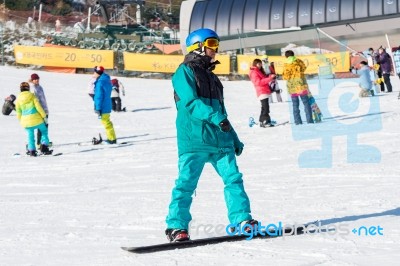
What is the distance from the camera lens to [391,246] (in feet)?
17.1

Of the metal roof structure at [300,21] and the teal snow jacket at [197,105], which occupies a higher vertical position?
the metal roof structure at [300,21]

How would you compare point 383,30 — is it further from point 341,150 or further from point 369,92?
point 341,150

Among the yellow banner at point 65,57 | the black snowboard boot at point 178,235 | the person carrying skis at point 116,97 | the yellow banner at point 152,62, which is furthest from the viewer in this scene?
the yellow banner at point 65,57

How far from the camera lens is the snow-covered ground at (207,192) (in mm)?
5273

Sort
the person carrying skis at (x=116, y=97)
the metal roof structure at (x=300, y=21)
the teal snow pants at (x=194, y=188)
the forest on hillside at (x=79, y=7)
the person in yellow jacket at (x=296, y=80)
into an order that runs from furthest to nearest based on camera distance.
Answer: the forest on hillside at (x=79, y=7) → the metal roof structure at (x=300, y=21) → the person carrying skis at (x=116, y=97) → the person in yellow jacket at (x=296, y=80) → the teal snow pants at (x=194, y=188)

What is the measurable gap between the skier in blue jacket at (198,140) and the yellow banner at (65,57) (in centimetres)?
3101

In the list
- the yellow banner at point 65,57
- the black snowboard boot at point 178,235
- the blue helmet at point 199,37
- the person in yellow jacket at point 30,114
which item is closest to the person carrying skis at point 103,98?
the person in yellow jacket at point 30,114

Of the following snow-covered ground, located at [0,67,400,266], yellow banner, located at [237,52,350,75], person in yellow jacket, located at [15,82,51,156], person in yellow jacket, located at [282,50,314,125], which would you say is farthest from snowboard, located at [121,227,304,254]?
yellow banner, located at [237,52,350,75]

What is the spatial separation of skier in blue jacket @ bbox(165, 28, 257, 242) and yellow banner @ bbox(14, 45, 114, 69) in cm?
3101

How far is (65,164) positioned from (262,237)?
7.94 m

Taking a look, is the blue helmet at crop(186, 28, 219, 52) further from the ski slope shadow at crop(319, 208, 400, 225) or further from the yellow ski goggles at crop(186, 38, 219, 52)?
the ski slope shadow at crop(319, 208, 400, 225)

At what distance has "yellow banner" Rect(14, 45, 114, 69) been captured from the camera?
36594mm

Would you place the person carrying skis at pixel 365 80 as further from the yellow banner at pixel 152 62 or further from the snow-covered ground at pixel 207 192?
the yellow banner at pixel 152 62

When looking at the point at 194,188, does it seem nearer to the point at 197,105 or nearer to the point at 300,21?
the point at 197,105
